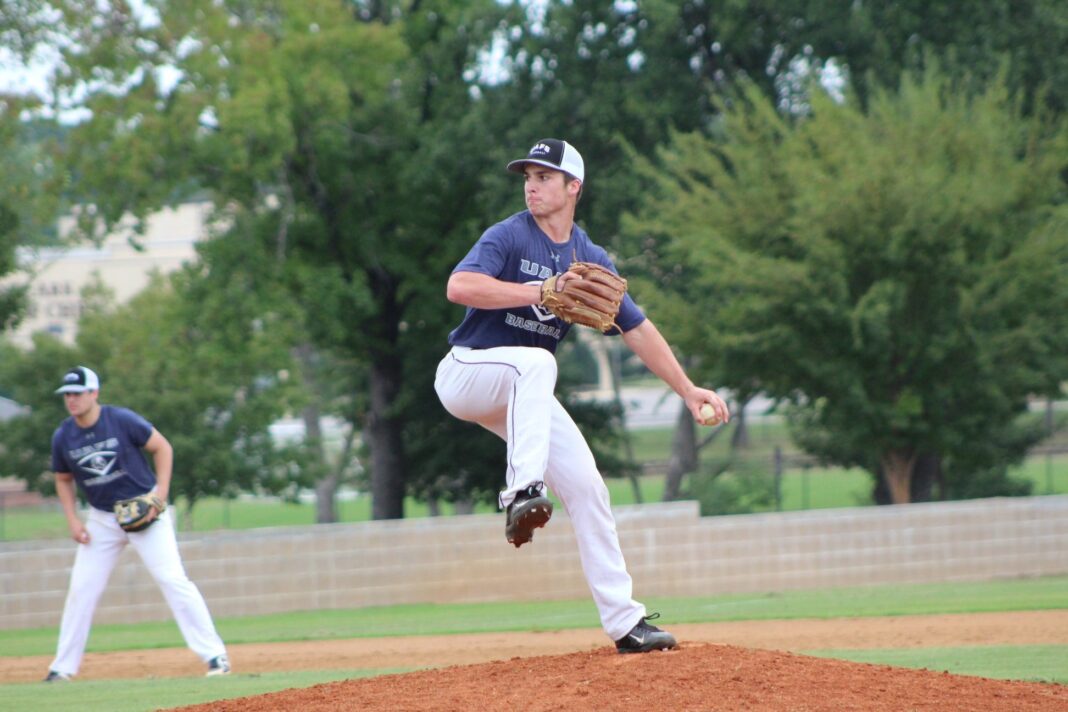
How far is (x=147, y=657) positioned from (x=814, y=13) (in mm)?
17492

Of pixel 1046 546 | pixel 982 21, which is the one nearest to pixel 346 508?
pixel 982 21

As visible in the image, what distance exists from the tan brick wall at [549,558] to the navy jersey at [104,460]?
4.62m

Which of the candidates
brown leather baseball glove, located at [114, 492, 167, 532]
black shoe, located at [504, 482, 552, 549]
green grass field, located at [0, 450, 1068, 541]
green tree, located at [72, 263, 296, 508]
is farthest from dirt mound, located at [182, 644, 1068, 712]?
green grass field, located at [0, 450, 1068, 541]

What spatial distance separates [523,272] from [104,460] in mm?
5036

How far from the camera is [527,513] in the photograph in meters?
5.65

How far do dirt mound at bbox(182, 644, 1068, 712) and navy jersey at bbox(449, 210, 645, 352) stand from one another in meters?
1.54

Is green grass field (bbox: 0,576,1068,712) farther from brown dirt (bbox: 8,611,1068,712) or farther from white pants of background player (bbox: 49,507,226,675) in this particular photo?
brown dirt (bbox: 8,611,1068,712)

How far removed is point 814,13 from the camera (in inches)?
947

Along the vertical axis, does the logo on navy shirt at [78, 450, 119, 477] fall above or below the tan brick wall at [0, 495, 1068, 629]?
above

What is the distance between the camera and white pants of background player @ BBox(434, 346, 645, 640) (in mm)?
5953

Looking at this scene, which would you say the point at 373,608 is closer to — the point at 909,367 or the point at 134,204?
the point at 909,367

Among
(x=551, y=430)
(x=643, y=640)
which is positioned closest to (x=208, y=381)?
(x=551, y=430)

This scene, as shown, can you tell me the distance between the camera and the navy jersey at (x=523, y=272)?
608 cm

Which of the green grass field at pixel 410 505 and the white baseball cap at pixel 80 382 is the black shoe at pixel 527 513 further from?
the green grass field at pixel 410 505
